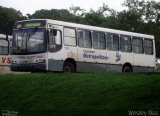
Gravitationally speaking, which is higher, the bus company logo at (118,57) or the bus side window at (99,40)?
the bus side window at (99,40)

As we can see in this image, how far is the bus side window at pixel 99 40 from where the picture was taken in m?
26.9

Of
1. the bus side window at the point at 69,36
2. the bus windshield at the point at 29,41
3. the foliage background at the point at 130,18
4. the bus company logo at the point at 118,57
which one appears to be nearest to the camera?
the bus windshield at the point at 29,41

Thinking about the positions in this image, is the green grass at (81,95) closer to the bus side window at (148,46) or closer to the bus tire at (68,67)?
the bus tire at (68,67)

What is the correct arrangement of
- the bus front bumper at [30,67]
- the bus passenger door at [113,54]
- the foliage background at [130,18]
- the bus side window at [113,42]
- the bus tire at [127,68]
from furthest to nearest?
the foliage background at [130,18] < the bus tire at [127,68] < the bus side window at [113,42] < the bus passenger door at [113,54] < the bus front bumper at [30,67]

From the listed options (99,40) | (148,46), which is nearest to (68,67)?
(99,40)

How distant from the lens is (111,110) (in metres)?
10.9

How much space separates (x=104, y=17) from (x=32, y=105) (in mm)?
56269

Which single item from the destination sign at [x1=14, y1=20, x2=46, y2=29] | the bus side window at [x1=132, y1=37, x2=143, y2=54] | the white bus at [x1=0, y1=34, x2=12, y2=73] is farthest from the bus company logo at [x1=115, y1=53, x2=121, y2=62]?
the white bus at [x1=0, y1=34, x2=12, y2=73]

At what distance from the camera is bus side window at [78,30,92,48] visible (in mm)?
25656

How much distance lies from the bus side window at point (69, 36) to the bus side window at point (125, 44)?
4.84 m

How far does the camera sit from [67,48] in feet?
80.0

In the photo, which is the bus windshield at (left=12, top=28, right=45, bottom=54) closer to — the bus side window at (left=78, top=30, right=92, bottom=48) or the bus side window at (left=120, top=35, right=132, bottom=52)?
the bus side window at (left=78, top=30, right=92, bottom=48)

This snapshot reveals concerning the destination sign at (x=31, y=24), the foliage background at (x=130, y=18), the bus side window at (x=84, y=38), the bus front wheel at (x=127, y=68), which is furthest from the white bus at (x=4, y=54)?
the foliage background at (x=130, y=18)

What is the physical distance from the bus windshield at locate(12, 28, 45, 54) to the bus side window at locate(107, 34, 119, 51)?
223 inches
